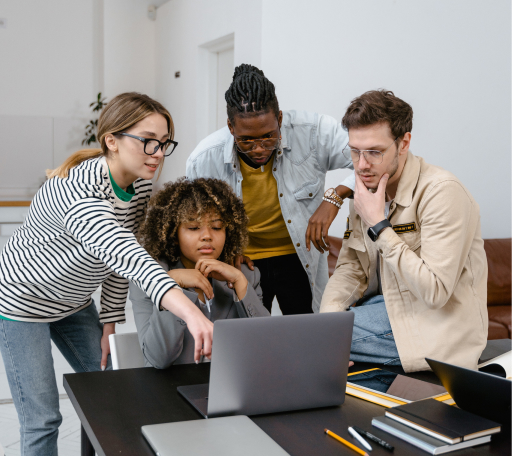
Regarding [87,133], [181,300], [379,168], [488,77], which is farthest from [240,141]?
[87,133]

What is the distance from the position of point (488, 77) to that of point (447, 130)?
1.65 feet

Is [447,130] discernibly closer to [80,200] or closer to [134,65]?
[80,200]

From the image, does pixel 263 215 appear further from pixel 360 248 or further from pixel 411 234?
pixel 411 234

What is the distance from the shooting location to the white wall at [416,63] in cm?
374

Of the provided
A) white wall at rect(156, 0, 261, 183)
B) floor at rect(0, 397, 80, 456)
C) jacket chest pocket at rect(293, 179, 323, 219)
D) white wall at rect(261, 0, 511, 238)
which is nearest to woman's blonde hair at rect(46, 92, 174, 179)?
jacket chest pocket at rect(293, 179, 323, 219)

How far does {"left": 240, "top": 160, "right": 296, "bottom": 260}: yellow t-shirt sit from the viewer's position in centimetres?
199

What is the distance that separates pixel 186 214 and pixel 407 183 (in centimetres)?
65

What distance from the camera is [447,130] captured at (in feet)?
12.9

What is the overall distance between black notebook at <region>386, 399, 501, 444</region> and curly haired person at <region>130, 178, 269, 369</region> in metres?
0.60

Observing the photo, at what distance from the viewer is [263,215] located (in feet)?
6.67

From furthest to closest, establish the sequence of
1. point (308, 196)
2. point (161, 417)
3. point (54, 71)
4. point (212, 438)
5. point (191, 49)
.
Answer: point (54, 71) → point (191, 49) → point (308, 196) → point (161, 417) → point (212, 438)

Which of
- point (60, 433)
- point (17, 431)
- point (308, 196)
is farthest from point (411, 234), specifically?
point (17, 431)

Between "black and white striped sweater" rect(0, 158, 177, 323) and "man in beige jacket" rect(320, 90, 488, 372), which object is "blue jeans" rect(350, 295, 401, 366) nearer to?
"man in beige jacket" rect(320, 90, 488, 372)

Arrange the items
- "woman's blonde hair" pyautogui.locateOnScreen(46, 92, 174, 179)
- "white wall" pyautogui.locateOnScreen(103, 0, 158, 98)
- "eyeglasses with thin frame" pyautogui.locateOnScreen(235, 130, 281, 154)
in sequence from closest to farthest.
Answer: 1. "woman's blonde hair" pyautogui.locateOnScreen(46, 92, 174, 179)
2. "eyeglasses with thin frame" pyautogui.locateOnScreen(235, 130, 281, 154)
3. "white wall" pyautogui.locateOnScreen(103, 0, 158, 98)
